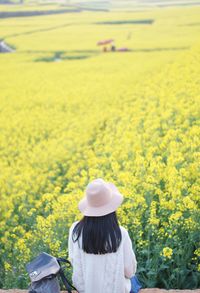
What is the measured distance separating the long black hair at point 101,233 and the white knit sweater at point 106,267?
8 cm

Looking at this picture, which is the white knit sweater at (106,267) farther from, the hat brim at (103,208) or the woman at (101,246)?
the hat brim at (103,208)

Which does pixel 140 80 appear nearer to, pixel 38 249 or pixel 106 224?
pixel 38 249

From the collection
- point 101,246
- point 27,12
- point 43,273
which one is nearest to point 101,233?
point 101,246

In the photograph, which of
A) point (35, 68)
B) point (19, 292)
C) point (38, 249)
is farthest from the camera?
point (35, 68)

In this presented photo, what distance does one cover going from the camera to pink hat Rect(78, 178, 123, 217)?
9.25ft

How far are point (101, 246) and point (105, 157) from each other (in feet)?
12.2

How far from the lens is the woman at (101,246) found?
2840mm

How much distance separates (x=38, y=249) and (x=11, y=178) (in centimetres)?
246

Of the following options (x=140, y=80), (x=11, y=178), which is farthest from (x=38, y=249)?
(x=140, y=80)

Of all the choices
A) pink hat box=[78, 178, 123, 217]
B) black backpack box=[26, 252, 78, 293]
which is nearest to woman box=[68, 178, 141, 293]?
pink hat box=[78, 178, 123, 217]

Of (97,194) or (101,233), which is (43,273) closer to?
(101,233)

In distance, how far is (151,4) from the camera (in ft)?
241

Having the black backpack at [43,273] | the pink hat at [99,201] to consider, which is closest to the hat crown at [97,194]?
the pink hat at [99,201]

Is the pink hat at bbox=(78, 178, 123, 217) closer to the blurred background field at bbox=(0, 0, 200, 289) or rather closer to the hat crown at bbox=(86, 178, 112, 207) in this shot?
the hat crown at bbox=(86, 178, 112, 207)
